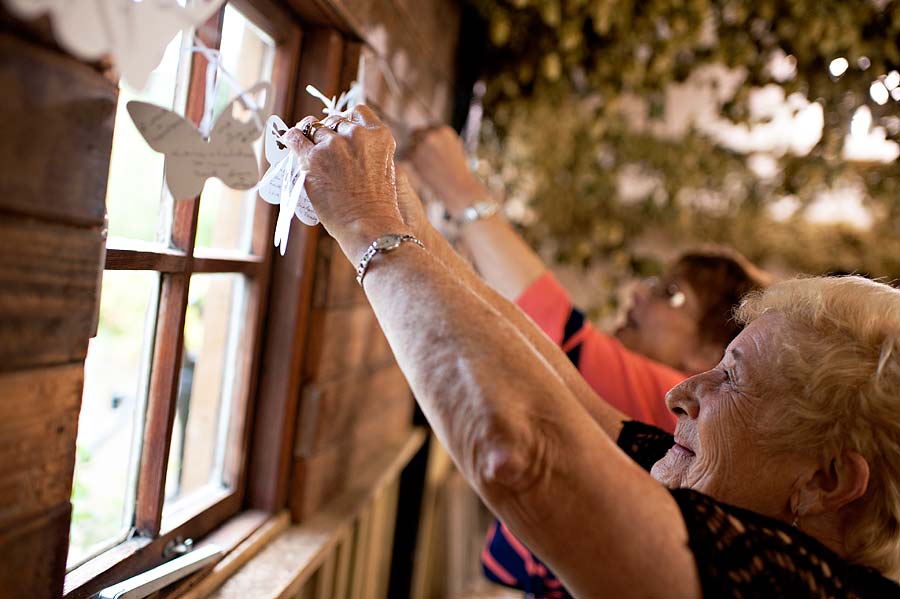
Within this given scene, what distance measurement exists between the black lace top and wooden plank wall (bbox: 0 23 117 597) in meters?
0.67

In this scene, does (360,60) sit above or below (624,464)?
above

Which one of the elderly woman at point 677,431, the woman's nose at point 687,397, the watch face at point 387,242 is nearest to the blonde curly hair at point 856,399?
the elderly woman at point 677,431

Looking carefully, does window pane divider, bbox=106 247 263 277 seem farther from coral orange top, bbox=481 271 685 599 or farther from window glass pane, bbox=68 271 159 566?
coral orange top, bbox=481 271 685 599

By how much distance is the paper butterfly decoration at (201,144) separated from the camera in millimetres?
813

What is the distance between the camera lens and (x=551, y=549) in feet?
2.43

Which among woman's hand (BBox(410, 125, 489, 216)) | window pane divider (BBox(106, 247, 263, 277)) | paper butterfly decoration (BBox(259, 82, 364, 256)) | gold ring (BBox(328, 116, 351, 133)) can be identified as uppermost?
woman's hand (BBox(410, 125, 489, 216))

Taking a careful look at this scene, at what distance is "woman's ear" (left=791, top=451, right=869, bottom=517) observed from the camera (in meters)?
0.88

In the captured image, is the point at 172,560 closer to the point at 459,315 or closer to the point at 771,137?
the point at 459,315

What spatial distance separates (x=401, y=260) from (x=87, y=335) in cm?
34

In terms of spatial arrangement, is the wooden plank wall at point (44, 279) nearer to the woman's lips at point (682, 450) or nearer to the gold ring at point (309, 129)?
the gold ring at point (309, 129)

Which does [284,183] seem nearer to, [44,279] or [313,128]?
[313,128]

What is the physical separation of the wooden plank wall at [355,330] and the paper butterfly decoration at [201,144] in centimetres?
34

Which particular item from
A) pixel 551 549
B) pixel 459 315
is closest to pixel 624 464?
pixel 551 549

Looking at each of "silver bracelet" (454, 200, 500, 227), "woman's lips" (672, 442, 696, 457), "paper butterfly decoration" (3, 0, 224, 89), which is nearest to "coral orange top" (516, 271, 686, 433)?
"silver bracelet" (454, 200, 500, 227)
